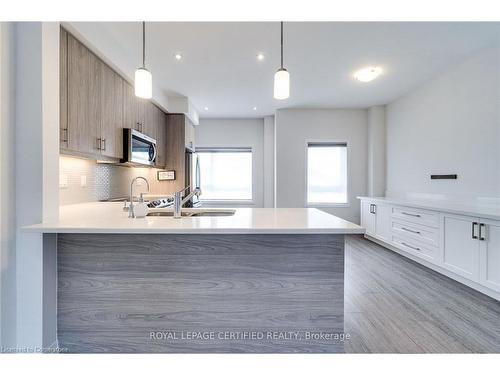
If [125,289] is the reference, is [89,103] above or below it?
above

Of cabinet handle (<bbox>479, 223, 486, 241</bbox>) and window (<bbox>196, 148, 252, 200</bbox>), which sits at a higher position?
window (<bbox>196, 148, 252, 200</bbox>)

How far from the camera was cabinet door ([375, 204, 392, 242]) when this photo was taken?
12.7 ft

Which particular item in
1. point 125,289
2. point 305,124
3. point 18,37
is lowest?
point 125,289

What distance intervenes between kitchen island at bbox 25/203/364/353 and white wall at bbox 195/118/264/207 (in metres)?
4.25

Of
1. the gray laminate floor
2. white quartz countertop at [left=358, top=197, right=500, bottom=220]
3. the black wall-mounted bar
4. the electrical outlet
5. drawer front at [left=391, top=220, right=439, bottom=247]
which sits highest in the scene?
the black wall-mounted bar

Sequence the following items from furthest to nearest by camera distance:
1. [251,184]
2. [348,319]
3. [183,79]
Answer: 1. [251,184]
2. [183,79]
3. [348,319]

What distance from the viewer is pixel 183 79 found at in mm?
3592

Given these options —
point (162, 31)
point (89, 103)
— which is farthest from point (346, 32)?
point (89, 103)

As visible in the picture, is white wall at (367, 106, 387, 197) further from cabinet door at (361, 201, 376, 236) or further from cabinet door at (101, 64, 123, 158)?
cabinet door at (101, 64, 123, 158)

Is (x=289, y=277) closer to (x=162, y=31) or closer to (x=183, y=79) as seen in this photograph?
(x=162, y=31)

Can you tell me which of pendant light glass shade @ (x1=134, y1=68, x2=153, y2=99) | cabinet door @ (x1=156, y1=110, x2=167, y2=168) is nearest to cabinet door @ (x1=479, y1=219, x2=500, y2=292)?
pendant light glass shade @ (x1=134, y1=68, x2=153, y2=99)

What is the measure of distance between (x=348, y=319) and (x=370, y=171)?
3711 millimetres

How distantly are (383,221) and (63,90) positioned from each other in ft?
14.5
